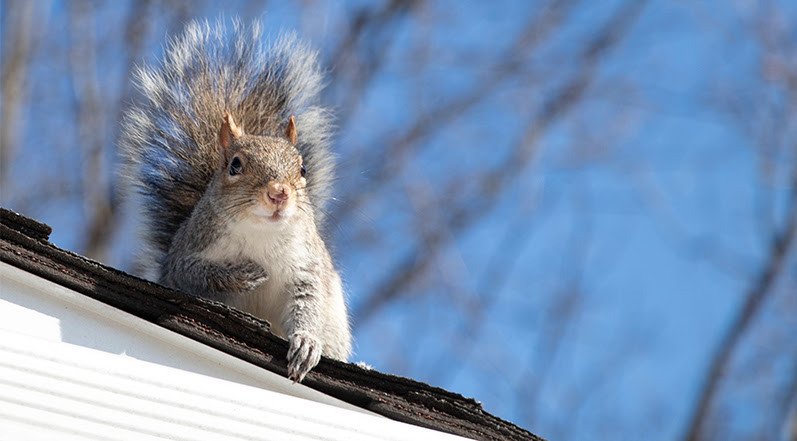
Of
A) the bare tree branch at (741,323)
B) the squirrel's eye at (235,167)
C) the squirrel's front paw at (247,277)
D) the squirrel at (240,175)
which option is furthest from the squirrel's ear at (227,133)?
the bare tree branch at (741,323)

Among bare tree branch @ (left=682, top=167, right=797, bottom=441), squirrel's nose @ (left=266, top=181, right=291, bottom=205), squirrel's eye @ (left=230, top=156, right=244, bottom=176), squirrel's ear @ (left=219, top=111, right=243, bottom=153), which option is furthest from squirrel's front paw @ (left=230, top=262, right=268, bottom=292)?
bare tree branch @ (left=682, top=167, right=797, bottom=441)

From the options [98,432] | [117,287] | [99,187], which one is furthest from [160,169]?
[99,187]

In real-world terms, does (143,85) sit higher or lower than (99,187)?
lower

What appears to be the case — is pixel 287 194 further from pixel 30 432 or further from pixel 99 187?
pixel 99 187

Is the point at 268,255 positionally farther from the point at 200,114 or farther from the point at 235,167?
the point at 200,114

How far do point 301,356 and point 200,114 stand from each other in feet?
4.45

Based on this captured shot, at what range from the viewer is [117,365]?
2.29m

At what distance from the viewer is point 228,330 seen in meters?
2.40

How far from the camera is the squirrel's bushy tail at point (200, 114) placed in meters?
3.42

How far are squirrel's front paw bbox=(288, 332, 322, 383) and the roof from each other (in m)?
0.03

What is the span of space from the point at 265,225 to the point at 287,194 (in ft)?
0.37

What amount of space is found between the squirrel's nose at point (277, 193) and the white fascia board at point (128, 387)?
533 mm

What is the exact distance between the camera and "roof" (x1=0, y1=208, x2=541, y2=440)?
234 centimetres

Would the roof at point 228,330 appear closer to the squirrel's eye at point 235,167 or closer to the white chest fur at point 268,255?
the white chest fur at point 268,255
